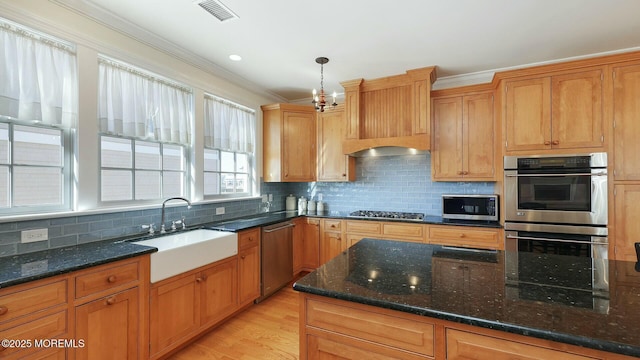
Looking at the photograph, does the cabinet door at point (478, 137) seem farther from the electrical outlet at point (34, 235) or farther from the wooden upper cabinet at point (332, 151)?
the electrical outlet at point (34, 235)

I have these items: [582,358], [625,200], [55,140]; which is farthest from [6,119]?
[625,200]

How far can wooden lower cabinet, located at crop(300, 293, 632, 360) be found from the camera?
2.85 ft

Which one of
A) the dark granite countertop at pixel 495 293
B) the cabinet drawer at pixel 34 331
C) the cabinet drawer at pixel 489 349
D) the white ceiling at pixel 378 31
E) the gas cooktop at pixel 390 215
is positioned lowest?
the cabinet drawer at pixel 34 331

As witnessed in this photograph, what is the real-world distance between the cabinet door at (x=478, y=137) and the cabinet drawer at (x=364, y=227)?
1243 millimetres

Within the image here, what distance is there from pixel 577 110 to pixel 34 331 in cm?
445

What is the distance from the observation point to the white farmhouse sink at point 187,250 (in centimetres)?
205

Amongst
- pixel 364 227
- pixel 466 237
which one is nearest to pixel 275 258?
pixel 364 227

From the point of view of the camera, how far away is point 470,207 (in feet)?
11.0

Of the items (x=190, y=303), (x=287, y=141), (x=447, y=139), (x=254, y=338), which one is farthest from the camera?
(x=287, y=141)

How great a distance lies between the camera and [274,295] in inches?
134

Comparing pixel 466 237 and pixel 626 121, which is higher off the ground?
pixel 626 121

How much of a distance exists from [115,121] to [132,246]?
3.60 feet

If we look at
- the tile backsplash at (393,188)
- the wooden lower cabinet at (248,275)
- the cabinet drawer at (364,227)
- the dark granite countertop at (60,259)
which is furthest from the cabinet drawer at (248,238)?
the tile backsplash at (393,188)

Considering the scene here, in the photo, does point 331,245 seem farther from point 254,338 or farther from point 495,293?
point 495,293
